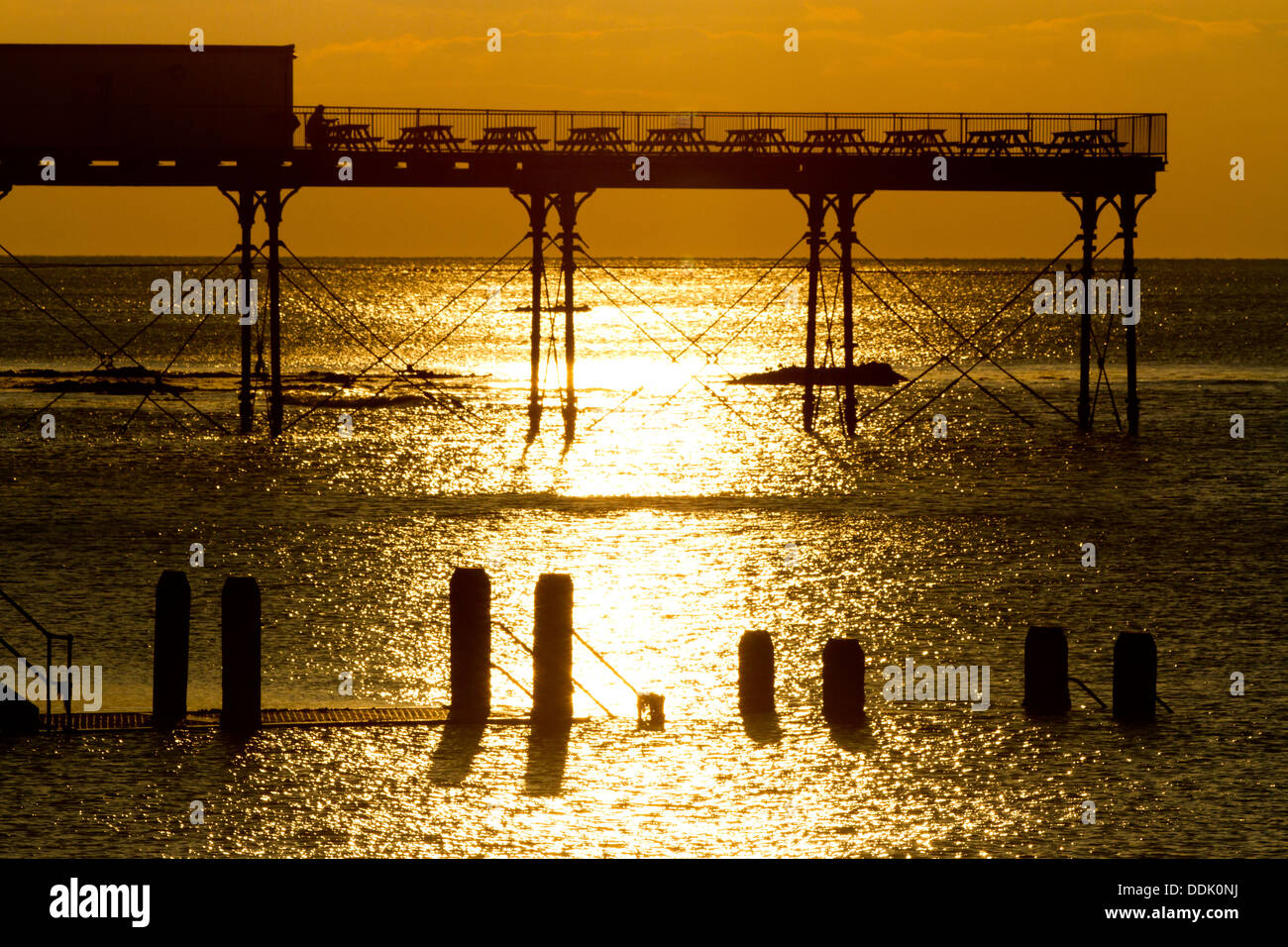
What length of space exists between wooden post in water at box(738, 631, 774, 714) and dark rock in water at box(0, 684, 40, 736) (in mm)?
8888

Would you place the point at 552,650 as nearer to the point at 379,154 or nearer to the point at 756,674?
the point at 756,674

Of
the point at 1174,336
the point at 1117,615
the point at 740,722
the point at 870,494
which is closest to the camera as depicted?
the point at 740,722

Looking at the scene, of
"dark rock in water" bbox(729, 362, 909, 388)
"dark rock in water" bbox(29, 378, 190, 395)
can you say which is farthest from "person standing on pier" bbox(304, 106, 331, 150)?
"dark rock in water" bbox(729, 362, 909, 388)

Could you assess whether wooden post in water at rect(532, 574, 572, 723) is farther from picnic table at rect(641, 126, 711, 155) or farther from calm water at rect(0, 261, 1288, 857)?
picnic table at rect(641, 126, 711, 155)

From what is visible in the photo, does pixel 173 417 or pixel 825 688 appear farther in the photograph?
pixel 173 417

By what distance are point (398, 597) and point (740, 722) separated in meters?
11.9

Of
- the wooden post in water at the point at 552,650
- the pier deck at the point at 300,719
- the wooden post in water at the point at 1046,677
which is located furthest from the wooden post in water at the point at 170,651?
the wooden post in water at the point at 1046,677

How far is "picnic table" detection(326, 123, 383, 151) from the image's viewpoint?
53688 millimetres

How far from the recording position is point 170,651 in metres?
22.5

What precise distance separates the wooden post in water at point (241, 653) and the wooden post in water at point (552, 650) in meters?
3.41

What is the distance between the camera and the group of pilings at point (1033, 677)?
77.9 ft
